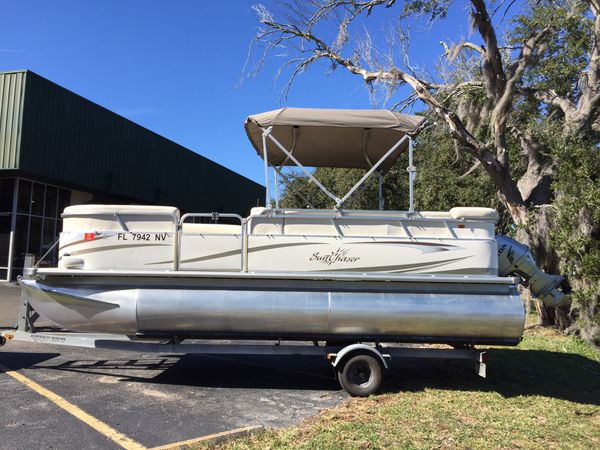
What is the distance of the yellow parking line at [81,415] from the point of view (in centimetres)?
435

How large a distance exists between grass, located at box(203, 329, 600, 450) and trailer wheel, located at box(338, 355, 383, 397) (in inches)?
6.0

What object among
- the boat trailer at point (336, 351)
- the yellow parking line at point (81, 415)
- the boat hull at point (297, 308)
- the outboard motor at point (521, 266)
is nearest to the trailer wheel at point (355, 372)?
the boat trailer at point (336, 351)

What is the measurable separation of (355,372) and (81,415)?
118 inches

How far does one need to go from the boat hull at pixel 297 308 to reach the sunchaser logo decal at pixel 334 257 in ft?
0.80

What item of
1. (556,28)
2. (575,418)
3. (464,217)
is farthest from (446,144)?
(575,418)

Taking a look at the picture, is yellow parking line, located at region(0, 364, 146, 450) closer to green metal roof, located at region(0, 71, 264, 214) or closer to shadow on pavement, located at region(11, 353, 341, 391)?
shadow on pavement, located at region(11, 353, 341, 391)

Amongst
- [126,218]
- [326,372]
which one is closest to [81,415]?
[126,218]

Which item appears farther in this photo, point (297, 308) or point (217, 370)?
point (217, 370)

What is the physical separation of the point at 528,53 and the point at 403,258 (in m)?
6.98

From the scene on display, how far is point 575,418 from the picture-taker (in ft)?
17.3

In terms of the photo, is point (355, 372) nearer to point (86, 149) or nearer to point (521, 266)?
point (521, 266)

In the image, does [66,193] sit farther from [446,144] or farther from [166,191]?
[446,144]

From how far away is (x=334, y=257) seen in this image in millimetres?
5875

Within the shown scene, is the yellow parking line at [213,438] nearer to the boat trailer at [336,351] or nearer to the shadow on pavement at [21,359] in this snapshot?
the boat trailer at [336,351]
